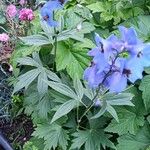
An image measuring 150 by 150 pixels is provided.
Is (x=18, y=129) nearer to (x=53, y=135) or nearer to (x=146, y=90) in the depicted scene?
(x=53, y=135)

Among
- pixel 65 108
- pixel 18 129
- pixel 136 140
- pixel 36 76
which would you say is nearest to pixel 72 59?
pixel 36 76

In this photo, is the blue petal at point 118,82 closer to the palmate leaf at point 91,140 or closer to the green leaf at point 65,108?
the green leaf at point 65,108

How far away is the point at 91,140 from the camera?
1.78 meters

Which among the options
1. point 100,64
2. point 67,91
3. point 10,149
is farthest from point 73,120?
point 100,64

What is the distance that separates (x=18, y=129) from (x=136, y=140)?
35.3 inches

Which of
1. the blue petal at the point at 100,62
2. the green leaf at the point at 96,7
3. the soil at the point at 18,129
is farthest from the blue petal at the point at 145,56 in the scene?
the soil at the point at 18,129

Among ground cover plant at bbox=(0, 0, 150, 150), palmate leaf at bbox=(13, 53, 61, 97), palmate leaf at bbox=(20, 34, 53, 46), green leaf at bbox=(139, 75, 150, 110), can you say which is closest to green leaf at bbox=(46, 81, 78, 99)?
ground cover plant at bbox=(0, 0, 150, 150)

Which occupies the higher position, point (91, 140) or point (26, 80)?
point (26, 80)

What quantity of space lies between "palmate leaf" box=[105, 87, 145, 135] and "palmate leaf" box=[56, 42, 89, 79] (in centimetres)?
25

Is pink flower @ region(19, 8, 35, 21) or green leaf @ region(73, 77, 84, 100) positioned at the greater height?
pink flower @ region(19, 8, 35, 21)

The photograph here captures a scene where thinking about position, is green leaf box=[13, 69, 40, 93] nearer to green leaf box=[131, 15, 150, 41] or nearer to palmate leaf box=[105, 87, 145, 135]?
palmate leaf box=[105, 87, 145, 135]

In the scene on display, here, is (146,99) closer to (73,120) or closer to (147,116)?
(147,116)

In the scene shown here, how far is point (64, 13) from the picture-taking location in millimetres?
1967

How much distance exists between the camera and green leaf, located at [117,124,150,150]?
1828 mm
